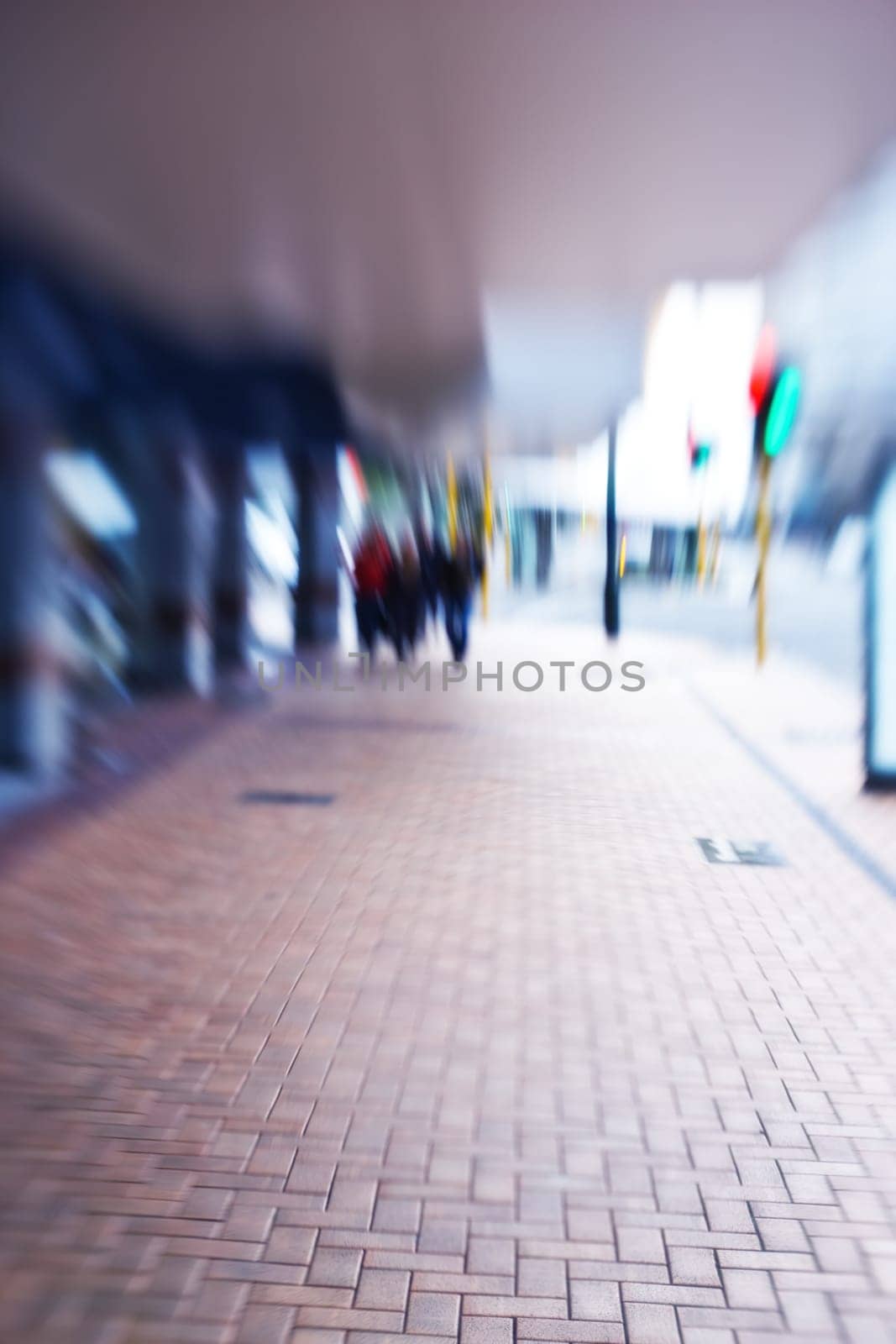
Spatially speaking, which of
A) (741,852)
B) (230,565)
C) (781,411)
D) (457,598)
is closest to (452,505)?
(457,598)

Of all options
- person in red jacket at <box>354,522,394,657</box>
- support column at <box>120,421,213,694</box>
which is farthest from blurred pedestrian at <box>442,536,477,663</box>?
support column at <box>120,421,213,694</box>

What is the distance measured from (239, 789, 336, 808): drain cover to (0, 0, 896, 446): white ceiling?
3207 millimetres

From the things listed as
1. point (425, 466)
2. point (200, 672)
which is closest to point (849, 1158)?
point (200, 672)

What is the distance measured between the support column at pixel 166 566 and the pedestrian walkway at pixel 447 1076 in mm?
4415

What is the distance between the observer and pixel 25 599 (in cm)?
705

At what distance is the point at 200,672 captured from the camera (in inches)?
451

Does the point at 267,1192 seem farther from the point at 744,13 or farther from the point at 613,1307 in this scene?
the point at 744,13

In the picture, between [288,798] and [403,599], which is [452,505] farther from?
[288,798]

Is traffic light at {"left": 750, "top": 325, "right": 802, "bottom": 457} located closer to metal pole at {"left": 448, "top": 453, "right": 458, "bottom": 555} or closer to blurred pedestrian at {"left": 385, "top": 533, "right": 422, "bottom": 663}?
blurred pedestrian at {"left": 385, "top": 533, "right": 422, "bottom": 663}

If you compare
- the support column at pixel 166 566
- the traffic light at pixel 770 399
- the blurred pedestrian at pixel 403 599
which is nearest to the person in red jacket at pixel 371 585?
the blurred pedestrian at pixel 403 599

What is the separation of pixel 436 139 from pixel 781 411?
3.02m

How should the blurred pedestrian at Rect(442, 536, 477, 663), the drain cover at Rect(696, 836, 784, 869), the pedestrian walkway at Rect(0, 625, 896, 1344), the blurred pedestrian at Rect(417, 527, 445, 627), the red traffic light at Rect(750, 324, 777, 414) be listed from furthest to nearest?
the blurred pedestrian at Rect(417, 527, 445, 627)
the blurred pedestrian at Rect(442, 536, 477, 663)
the red traffic light at Rect(750, 324, 777, 414)
the drain cover at Rect(696, 836, 784, 869)
the pedestrian walkway at Rect(0, 625, 896, 1344)

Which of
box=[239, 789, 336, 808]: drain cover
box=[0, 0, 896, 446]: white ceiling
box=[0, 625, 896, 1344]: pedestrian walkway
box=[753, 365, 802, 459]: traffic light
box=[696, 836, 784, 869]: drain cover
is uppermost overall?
box=[0, 0, 896, 446]: white ceiling

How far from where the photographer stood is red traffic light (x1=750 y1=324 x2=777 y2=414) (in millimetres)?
6281
